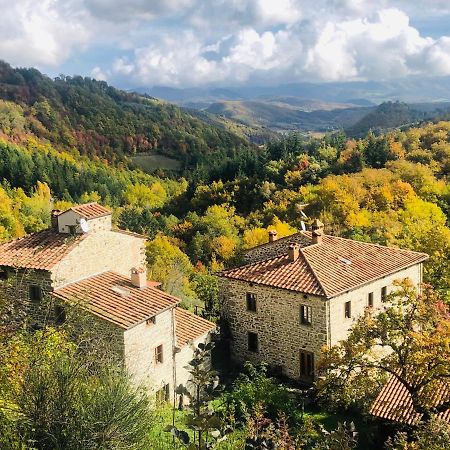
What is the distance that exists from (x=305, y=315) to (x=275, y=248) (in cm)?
584

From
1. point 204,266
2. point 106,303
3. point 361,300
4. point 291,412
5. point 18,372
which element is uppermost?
point 18,372

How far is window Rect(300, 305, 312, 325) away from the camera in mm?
25938

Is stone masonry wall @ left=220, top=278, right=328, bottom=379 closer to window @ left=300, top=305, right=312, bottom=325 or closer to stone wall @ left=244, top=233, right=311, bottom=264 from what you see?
window @ left=300, top=305, right=312, bottom=325

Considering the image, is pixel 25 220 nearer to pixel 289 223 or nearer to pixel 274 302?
pixel 289 223

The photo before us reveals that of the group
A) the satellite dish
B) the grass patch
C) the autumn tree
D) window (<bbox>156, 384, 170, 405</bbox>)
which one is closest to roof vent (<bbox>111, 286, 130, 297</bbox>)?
the satellite dish

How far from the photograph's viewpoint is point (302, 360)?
2666cm

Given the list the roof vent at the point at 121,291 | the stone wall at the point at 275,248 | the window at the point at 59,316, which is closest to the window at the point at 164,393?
the roof vent at the point at 121,291

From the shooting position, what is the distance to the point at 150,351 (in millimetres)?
21672

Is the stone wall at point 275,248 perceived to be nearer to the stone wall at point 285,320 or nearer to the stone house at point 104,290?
the stone wall at point 285,320

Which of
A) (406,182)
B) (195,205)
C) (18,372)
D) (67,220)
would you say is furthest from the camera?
(195,205)

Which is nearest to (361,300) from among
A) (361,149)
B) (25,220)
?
(25,220)

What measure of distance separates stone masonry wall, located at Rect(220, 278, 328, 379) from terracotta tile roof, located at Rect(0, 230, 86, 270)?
9072mm

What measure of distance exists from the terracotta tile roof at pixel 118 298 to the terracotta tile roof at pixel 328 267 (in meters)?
6.49

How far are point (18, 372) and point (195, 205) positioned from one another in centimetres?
7849
